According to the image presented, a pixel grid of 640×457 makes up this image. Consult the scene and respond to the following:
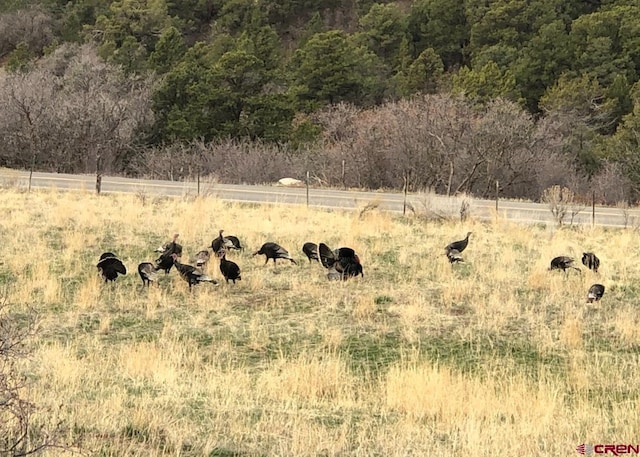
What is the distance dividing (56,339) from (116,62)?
5015 centimetres

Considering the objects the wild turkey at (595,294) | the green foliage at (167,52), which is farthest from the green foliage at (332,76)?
the wild turkey at (595,294)

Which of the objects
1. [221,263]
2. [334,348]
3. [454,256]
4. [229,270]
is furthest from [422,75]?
[334,348]

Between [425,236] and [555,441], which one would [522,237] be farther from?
[555,441]

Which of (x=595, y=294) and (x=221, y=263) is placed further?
(x=221, y=263)

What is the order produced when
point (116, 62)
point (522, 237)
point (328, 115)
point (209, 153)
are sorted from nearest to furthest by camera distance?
point (522, 237) < point (209, 153) < point (328, 115) < point (116, 62)

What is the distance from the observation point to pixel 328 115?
152 ft

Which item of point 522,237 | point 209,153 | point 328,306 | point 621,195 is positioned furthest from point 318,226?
point 209,153

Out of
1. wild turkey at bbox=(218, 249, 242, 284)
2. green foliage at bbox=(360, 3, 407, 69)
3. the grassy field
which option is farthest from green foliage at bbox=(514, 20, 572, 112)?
wild turkey at bbox=(218, 249, 242, 284)

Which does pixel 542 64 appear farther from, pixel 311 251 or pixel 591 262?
pixel 311 251

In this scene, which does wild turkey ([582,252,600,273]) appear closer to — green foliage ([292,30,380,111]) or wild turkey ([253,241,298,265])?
wild turkey ([253,241,298,265])

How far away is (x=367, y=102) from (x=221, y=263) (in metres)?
43.1

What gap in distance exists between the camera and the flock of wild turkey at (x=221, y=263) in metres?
11.1

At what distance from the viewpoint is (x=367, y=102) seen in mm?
53156

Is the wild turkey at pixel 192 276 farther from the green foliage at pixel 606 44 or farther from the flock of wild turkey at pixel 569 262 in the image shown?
the green foliage at pixel 606 44
